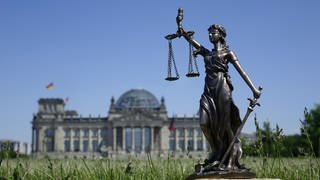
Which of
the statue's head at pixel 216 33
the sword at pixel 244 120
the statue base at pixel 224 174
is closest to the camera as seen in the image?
the statue base at pixel 224 174

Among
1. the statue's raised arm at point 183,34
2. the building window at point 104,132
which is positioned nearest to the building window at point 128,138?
the building window at point 104,132

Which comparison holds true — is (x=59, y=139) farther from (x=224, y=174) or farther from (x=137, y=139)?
(x=224, y=174)

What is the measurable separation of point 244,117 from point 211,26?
1591mm

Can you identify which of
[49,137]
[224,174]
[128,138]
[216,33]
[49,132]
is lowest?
[224,174]

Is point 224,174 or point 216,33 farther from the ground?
point 216,33

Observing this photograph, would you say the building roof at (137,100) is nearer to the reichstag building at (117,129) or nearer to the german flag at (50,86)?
the reichstag building at (117,129)

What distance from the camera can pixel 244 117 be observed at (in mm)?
6926

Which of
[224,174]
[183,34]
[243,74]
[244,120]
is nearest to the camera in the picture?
[224,174]

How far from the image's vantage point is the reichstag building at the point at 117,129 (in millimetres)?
112438

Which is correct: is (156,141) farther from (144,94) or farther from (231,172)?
(231,172)

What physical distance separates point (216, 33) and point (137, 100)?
4418 inches

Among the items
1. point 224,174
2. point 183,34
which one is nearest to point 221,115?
point 224,174

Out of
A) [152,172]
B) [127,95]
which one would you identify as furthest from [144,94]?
[152,172]

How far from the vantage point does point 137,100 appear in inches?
4705
